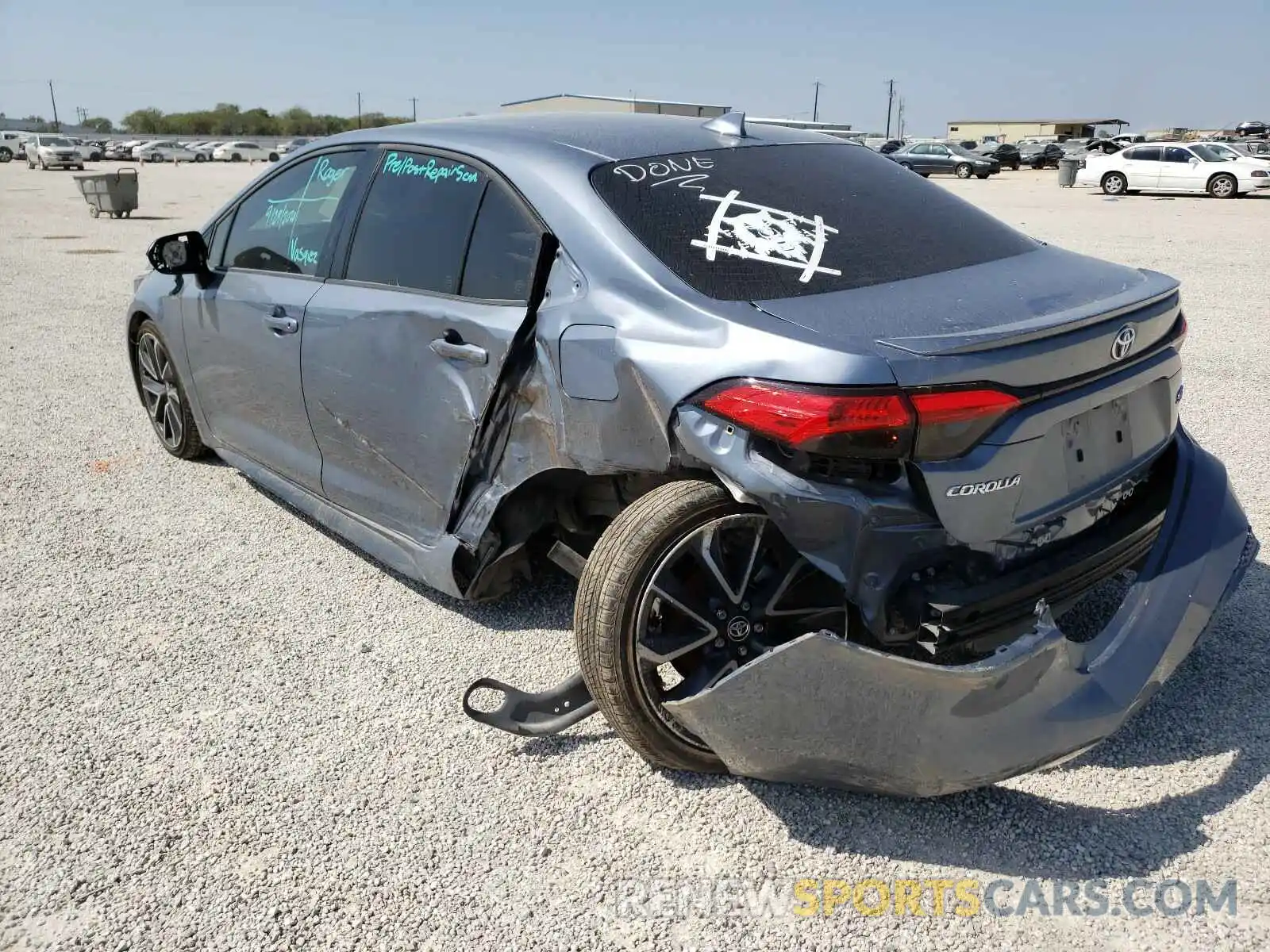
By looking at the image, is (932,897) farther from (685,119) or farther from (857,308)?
(685,119)

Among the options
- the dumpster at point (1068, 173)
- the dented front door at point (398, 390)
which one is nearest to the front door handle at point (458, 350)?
the dented front door at point (398, 390)

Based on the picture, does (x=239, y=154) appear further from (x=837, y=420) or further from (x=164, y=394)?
(x=837, y=420)

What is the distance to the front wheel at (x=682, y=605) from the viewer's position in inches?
100

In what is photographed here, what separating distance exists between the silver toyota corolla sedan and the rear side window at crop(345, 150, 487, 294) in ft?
0.04

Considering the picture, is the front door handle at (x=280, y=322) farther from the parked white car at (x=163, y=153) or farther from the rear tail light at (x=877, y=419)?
the parked white car at (x=163, y=153)

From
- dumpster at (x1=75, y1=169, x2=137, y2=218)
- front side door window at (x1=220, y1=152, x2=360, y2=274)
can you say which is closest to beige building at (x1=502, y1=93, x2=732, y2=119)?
front side door window at (x1=220, y1=152, x2=360, y2=274)

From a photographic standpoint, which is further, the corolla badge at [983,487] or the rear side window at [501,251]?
the rear side window at [501,251]

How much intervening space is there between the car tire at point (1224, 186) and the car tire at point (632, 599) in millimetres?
28227

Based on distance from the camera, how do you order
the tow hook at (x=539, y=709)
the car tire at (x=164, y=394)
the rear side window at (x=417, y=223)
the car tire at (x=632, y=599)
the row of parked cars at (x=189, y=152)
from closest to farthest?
the car tire at (x=632, y=599), the tow hook at (x=539, y=709), the rear side window at (x=417, y=223), the car tire at (x=164, y=394), the row of parked cars at (x=189, y=152)

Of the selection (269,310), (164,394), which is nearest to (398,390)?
(269,310)

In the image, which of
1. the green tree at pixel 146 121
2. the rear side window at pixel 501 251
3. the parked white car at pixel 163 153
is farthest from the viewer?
the green tree at pixel 146 121

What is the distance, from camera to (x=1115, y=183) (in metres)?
28.1

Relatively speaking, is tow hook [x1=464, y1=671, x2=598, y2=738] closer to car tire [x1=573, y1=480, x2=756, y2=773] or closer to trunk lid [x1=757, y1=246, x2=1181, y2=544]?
car tire [x1=573, y1=480, x2=756, y2=773]

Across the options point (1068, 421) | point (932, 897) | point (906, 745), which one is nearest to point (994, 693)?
point (906, 745)
